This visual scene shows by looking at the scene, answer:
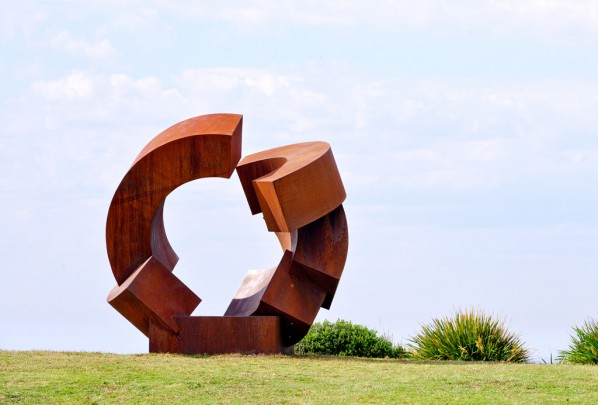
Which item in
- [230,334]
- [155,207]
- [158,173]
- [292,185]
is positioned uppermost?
[158,173]

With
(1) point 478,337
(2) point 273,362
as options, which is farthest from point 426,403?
(1) point 478,337

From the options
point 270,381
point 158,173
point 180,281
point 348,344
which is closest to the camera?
point 270,381

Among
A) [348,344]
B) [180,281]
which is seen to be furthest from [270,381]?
[348,344]

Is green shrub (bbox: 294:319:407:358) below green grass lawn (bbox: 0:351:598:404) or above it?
above

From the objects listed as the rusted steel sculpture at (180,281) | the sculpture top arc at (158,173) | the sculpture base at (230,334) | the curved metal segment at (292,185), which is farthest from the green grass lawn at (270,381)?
the curved metal segment at (292,185)

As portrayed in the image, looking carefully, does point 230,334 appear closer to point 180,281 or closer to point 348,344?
point 180,281

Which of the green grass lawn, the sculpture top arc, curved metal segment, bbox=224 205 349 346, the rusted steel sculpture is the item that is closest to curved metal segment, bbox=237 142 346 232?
the rusted steel sculpture

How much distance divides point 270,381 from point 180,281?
3830mm

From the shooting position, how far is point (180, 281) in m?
16.4

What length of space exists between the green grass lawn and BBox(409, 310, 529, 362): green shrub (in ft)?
8.32

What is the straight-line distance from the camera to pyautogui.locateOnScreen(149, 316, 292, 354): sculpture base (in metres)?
16.0

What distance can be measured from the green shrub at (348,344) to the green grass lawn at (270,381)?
3898 mm

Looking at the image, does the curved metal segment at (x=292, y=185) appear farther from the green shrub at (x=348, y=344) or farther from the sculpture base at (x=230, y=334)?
the green shrub at (x=348, y=344)

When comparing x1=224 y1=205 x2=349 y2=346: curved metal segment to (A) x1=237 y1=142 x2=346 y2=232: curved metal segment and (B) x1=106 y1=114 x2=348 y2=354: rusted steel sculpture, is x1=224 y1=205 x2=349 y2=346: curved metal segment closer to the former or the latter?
(B) x1=106 y1=114 x2=348 y2=354: rusted steel sculpture
